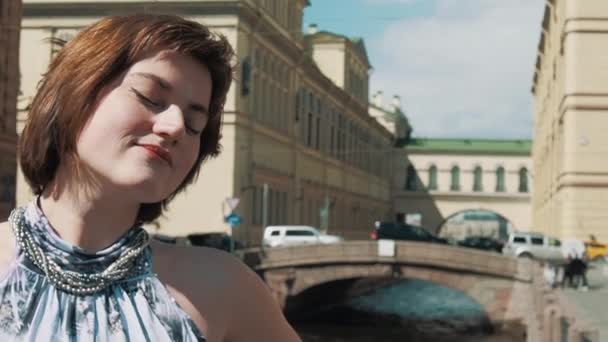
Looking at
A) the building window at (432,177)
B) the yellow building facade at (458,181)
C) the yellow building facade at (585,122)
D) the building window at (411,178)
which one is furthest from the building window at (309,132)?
the building window at (432,177)

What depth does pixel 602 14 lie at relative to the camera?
38.5m

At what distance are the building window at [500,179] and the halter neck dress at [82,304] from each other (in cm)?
10082

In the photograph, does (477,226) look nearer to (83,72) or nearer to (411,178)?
(411,178)

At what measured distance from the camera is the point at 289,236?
1721 inches

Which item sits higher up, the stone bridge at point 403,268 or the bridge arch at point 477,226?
the bridge arch at point 477,226

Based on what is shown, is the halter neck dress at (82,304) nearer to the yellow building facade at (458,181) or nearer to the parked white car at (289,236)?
the parked white car at (289,236)

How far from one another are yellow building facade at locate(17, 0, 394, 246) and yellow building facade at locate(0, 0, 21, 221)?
0.74 metres

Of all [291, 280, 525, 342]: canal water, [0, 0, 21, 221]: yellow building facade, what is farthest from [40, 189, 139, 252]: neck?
[291, 280, 525, 342]: canal water

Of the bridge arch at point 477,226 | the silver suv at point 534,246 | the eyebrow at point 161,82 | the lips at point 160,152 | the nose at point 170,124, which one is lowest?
the silver suv at point 534,246

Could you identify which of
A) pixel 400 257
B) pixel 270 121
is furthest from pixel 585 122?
pixel 270 121

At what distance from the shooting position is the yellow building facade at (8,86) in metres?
25.2

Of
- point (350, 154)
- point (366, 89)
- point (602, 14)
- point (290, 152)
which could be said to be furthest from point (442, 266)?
point (366, 89)

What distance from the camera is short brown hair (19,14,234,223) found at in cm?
175

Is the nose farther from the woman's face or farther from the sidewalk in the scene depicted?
the sidewalk
